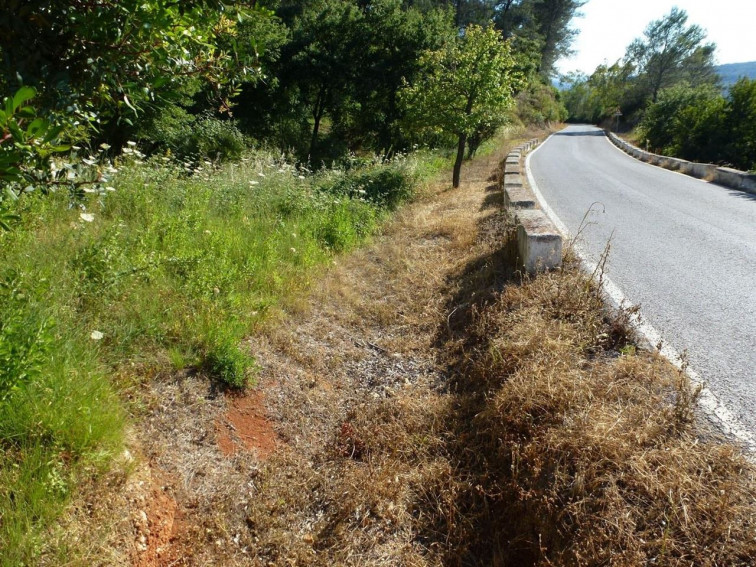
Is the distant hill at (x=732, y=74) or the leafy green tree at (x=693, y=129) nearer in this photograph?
the leafy green tree at (x=693, y=129)

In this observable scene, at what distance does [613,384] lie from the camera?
287 centimetres

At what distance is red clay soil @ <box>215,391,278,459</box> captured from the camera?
2.95m

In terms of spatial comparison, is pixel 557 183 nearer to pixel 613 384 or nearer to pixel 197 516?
pixel 613 384

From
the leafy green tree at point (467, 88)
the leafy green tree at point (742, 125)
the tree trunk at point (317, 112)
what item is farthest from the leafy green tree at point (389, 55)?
the leafy green tree at point (742, 125)

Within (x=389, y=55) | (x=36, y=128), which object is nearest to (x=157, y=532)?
(x=36, y=128)

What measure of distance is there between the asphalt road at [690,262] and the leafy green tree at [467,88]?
8.02ft

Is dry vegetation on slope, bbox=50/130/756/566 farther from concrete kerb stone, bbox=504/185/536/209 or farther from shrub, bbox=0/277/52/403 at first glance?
concrete kerb stone, bbox=504/185/536/209

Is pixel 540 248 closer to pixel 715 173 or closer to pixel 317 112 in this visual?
pixel 715 173

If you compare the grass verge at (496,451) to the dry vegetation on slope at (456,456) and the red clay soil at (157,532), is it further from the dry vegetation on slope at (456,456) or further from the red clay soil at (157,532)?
the red clay soil at (157,532)

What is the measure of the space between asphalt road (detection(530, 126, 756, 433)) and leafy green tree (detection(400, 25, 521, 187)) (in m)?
2.44

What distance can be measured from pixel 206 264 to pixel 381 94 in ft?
58.3

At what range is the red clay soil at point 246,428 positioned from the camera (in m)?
2.95

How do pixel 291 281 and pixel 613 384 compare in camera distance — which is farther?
pixel 291 281

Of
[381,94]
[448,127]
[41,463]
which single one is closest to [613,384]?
[41,463]
